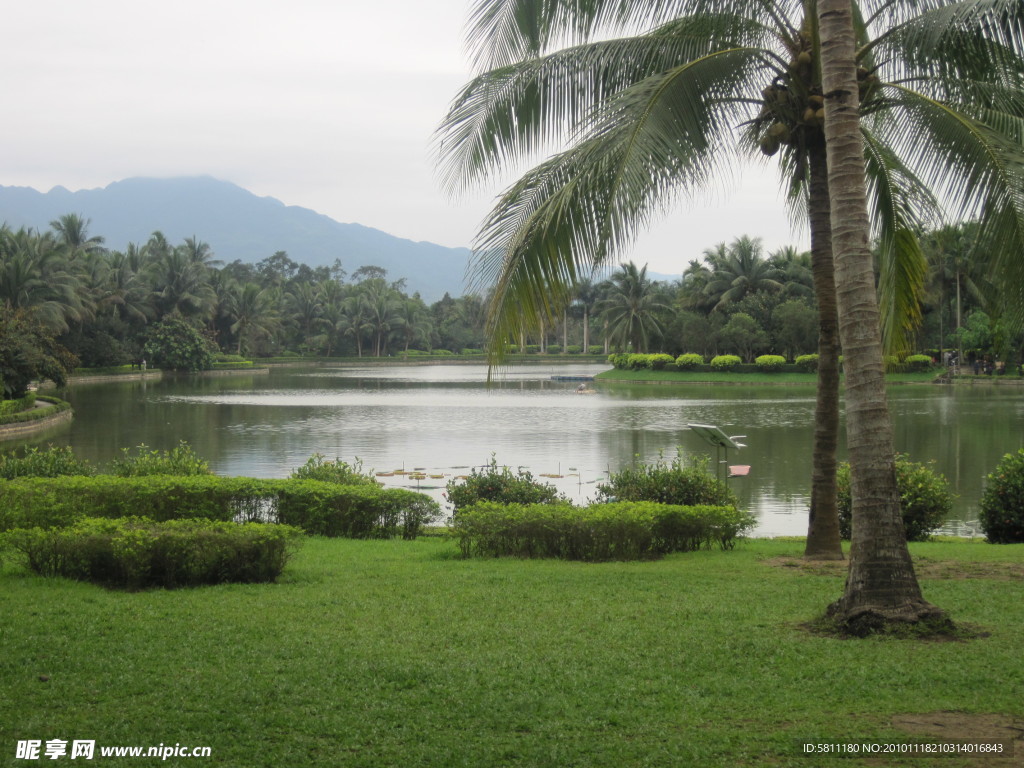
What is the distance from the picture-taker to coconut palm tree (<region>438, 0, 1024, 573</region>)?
6184mm

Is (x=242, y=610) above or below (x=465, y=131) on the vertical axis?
below

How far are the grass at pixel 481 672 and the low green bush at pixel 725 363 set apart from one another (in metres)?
50.7

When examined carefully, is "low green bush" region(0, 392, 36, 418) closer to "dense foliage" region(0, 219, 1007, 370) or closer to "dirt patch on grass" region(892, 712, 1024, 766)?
"dense foliage" region(0, 219, 1007, 370)

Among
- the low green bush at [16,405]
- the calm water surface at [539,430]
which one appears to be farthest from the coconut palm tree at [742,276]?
the low green bush at [16,405]

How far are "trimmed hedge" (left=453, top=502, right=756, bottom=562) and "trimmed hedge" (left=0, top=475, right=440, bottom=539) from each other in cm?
164

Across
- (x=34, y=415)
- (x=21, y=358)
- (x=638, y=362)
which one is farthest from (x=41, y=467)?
(x=638, y=362)

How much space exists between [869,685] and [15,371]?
32427 mm

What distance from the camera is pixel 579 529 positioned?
7895 mm

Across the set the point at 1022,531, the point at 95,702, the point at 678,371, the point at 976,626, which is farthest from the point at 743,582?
the point at 678,371

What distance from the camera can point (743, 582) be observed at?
262 inches

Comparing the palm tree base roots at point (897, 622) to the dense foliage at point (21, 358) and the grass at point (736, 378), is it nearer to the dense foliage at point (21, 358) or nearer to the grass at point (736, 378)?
the dense foliage at point (21, 358)

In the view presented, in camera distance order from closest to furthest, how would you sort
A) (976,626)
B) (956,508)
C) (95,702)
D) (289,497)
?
(95,702) → (976,626) → (289,497) → (956,508)

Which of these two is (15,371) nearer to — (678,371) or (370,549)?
(370,549)

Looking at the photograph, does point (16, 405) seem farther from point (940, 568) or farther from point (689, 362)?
point (689, 362)
